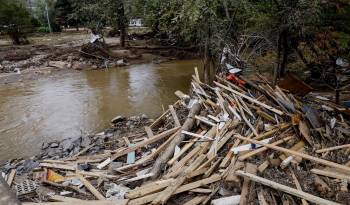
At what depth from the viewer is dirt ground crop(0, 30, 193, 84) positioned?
19.6m

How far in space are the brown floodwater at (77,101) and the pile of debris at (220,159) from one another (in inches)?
65.3

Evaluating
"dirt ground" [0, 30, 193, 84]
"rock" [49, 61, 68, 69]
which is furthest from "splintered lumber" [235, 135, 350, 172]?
"rock" [49, 61, 68, 69]

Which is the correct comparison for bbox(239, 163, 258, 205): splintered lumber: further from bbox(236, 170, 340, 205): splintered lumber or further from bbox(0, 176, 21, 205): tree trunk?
bbox(0, 176, 21, 205): tree trunk

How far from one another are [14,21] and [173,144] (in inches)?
949

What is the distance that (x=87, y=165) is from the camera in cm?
722

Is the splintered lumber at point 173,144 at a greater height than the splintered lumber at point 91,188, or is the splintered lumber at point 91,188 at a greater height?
the splintered lumber at point 173,144

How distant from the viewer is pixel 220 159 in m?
6.04

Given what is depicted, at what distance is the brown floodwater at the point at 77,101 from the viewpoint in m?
10.4

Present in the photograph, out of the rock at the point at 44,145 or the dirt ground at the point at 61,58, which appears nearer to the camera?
the rock at the point at 44,145

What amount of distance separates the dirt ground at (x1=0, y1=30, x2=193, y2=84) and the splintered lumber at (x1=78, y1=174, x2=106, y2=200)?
13.3 m

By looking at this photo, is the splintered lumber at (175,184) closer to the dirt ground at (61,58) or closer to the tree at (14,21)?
the dirt ground at (61,58)

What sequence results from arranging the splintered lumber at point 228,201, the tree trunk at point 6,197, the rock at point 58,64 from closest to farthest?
the tree trunk at point 6,197 < the splintered lumber at point 228,201 < the rock at point 58,64

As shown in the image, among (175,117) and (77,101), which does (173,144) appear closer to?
(175,117)

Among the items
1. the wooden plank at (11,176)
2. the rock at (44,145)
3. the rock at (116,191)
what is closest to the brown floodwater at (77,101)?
the rock at (44,145)
